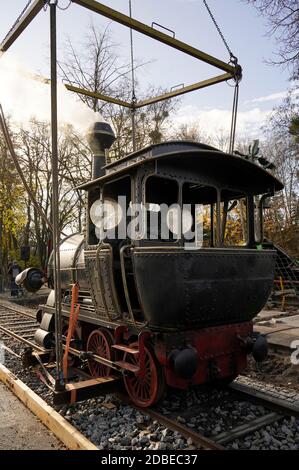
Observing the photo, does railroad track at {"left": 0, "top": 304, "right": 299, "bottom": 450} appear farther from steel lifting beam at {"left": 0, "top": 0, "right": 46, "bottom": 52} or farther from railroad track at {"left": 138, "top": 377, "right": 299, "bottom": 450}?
steel lifting beam at {"left": 0, "top": 0, "right": 46, "bottom": 52}

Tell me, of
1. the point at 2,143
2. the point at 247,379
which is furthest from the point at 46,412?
the point at 2,143

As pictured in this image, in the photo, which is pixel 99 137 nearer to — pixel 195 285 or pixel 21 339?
pixel 195 285

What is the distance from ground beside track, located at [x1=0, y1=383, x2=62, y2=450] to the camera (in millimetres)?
3901

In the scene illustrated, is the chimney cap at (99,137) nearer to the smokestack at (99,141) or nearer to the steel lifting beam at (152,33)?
the smokestack at (99,141)

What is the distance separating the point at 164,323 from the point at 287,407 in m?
1.77

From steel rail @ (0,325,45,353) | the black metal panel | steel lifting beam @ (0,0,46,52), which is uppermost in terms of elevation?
steel lifting beam @ (0,0,46,52)

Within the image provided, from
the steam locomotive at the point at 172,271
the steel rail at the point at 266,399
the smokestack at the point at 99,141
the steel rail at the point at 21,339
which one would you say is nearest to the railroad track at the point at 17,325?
the steel rail at the point at 21,339

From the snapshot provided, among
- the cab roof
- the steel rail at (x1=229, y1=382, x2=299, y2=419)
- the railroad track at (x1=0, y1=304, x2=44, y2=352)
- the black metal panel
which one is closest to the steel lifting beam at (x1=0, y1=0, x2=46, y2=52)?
the cab roof

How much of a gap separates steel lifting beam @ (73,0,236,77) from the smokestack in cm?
194

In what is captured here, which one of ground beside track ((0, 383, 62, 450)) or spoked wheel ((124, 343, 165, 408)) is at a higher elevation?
spoked wheel ((124, 343, 165, 408))

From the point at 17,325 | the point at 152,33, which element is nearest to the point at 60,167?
the point at 17,325

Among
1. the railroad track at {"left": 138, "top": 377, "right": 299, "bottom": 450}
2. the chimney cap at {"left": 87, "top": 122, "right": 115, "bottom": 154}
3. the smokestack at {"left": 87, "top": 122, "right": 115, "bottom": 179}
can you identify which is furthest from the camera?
the chimney cap at {"left": 87, "top": 122, "right": 115, "bottom": 154}
